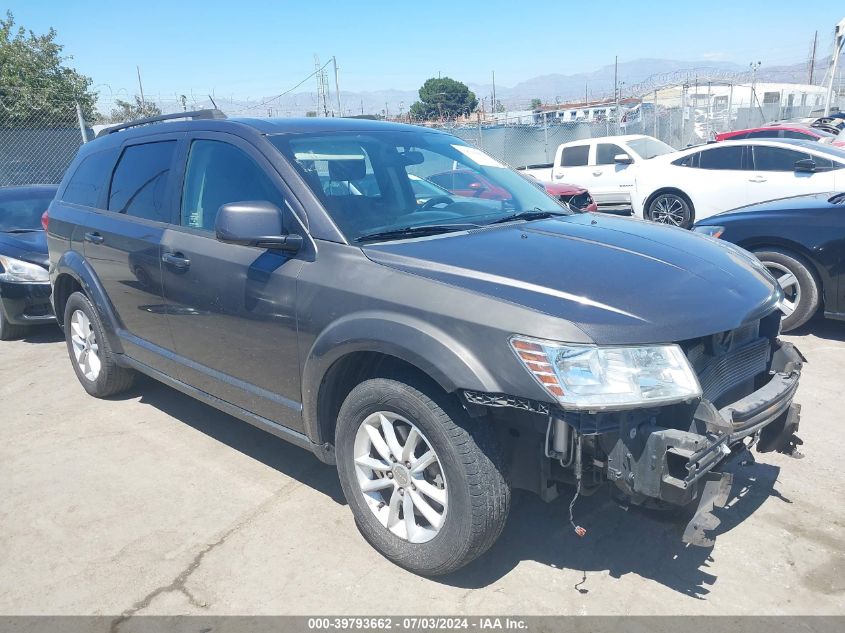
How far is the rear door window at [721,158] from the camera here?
10.4 m

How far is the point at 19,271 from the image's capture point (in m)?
6.87

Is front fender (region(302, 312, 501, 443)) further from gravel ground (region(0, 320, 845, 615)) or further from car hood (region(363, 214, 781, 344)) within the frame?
gravel ground (region(0, 320, 845, 615))

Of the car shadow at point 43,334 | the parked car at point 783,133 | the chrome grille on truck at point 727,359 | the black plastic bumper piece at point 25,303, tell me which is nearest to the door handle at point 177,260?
the chrome grille on truck at point 727,359

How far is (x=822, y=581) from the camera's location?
2838 millimetres

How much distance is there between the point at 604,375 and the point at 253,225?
5.43ft

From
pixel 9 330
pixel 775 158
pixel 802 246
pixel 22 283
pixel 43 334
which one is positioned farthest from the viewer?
pixel 775 158

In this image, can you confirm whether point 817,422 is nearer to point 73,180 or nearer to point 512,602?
point 512,602

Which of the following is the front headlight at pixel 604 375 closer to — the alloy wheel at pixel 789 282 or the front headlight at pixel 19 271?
the alloy wheel at pixel 789 282

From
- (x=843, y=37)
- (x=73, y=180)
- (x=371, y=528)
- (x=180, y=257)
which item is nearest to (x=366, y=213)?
(x=180, y=257)

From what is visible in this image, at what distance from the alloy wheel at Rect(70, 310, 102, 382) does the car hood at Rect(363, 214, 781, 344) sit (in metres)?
3.06

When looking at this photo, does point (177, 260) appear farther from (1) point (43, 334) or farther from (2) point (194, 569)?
(1) point (43, 334)

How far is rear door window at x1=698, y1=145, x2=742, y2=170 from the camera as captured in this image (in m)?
10.4

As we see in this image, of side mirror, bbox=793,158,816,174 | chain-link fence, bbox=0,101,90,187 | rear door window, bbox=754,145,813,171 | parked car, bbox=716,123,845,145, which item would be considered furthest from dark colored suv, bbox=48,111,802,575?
parked car, bbox=716,123,845,145

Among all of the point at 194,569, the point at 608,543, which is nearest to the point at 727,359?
the point at 608,543
